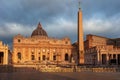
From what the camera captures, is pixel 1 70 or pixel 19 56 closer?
pixel 1 70

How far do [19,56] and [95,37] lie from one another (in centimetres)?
4060

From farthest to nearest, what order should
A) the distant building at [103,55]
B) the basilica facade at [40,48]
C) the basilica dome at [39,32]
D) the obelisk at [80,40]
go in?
1. the basilica dome at [39,32]
2. the basilica facade at [40,48]
3. the distant building at [103,55]
4. the obelisk at [80,40]

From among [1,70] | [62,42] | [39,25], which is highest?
[39,25]

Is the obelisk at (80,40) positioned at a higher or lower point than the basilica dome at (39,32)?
lower

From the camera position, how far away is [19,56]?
12444 centimetres

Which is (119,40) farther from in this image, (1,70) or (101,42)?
(1,70)

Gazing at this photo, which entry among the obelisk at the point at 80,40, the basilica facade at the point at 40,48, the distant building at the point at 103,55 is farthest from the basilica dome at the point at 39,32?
the obelisk at the point at 80,40

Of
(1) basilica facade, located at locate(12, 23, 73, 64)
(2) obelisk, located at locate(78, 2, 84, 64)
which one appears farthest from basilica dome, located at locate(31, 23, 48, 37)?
(2) obelisk, located at locate(78, 2, 84, 64)

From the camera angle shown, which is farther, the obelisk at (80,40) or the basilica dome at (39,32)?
the basilica dome at (39,32)

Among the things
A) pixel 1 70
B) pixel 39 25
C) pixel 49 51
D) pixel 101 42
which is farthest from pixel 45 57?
pixel 1 70

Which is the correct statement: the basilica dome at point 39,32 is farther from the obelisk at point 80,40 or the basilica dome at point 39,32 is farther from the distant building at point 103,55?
the obelisk at point 80,40

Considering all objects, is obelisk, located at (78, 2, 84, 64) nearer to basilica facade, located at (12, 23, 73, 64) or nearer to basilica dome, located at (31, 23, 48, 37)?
basilica facade, located at (12, 23, 73, 64)

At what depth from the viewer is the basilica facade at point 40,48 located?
121m

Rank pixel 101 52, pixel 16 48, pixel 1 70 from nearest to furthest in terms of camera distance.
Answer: pixel 1 70 → pixel 101 52 → pixel 16 48
